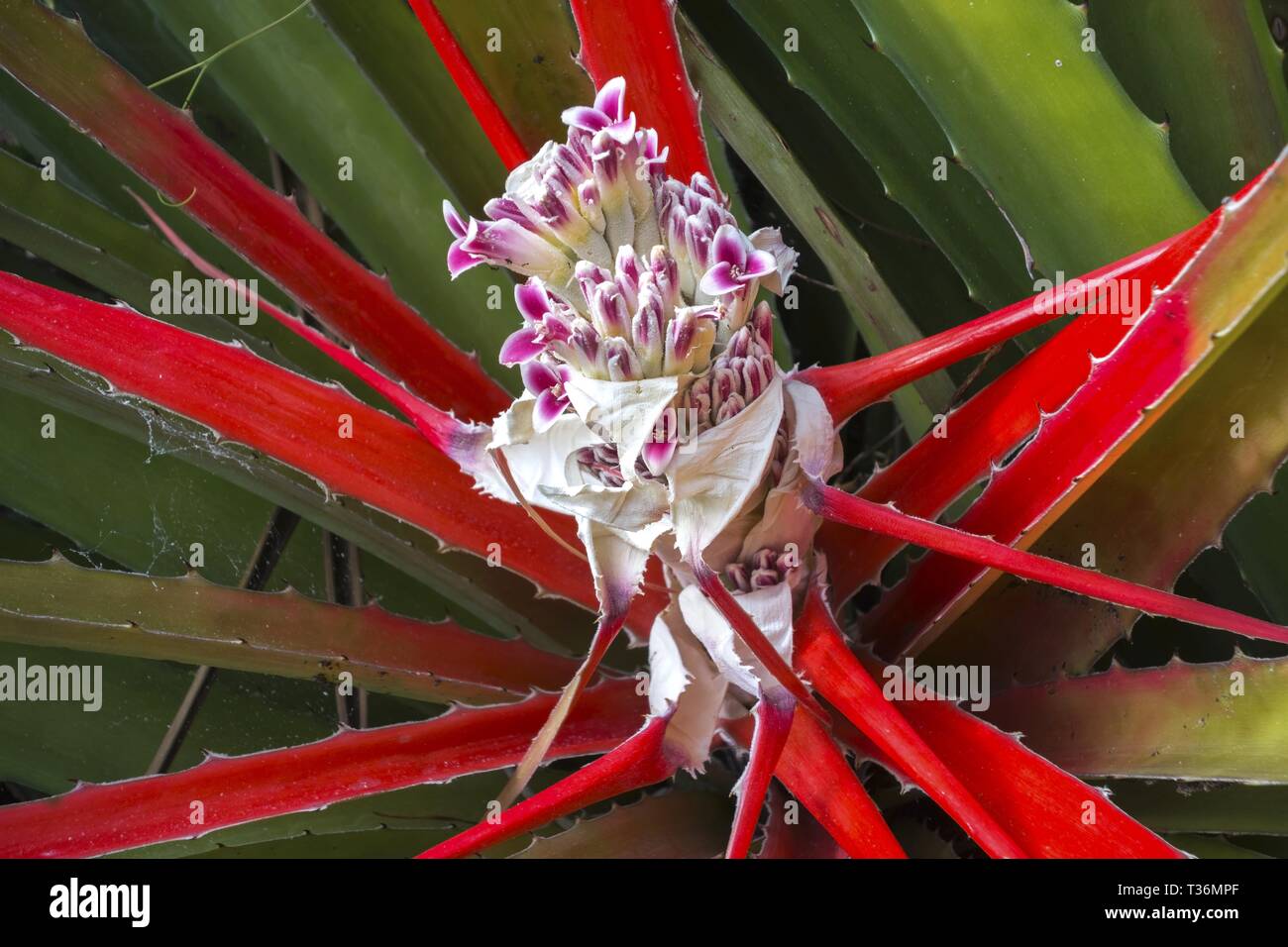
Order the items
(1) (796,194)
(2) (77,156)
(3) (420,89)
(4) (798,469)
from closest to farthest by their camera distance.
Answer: (4) (798,469)
(1) (796,194)
(3) (420,89)
(2) (77,156)

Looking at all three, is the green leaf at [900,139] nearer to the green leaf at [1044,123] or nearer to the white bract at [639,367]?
the green leaf at [1044,123]

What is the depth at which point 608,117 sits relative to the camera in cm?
56

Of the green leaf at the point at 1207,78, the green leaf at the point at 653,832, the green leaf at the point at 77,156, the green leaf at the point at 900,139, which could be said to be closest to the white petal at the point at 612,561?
the green leaf at the point at 653,832

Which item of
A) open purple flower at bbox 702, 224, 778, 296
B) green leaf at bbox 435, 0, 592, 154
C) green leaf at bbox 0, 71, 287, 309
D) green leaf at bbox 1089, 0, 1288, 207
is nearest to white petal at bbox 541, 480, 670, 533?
open purple flower at bbox 702, 224, 778, 296

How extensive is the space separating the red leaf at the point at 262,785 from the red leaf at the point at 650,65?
1.12 ft

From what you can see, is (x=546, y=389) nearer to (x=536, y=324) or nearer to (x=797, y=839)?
(x=536, y=324)

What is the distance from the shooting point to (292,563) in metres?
1.01

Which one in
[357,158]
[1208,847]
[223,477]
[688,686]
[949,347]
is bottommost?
[1208,847]

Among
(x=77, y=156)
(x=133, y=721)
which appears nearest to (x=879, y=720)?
(x=133, y=721)

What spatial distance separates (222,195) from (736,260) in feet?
1.29

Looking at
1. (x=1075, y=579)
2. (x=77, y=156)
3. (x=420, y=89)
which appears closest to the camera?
(x=1075, y=579)

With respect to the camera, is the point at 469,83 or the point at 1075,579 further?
the point at 469,83

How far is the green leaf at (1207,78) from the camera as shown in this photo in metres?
0.75

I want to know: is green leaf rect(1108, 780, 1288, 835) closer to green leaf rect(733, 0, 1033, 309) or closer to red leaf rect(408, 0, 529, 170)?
green leaf rect(733, 0, 1033, 309)
